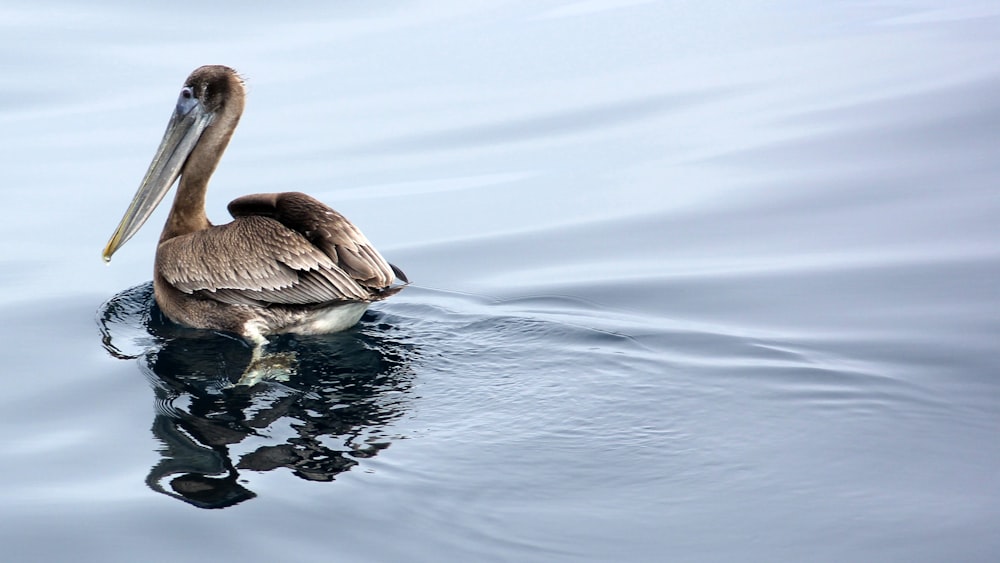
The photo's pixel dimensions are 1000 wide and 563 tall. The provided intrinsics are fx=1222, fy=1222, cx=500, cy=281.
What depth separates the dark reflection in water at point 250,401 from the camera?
196 inches

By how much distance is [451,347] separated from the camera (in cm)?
642

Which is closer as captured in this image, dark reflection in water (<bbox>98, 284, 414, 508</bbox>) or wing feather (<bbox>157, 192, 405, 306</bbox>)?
dark reflection in water (<bbox>98, 284, 414, 508</bbox>)

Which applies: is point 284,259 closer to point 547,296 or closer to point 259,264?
point 259,264

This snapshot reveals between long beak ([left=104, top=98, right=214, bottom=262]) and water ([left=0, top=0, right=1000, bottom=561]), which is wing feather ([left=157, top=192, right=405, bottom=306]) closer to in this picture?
water ([left=0, top=0, right=1000, bottom=561])

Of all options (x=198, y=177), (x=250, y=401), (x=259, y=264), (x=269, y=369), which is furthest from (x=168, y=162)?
(x=250, y=401)

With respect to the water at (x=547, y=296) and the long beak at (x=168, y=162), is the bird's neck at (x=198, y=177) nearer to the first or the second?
the long beak at (x=168, y=162)

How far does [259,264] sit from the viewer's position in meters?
6.59

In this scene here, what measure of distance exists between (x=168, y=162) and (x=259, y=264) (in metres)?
1.32

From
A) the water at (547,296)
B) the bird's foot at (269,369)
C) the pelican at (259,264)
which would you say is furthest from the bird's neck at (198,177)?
the bird's foot at (269,369)

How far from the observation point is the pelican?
6.47m

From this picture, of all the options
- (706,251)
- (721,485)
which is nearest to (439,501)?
(721,485)

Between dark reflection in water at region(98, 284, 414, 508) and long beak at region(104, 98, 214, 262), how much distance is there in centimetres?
53

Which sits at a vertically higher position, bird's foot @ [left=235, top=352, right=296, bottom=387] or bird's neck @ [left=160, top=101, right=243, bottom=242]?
bird's neck @ [left=160, top=101, right=243, bottom=242]

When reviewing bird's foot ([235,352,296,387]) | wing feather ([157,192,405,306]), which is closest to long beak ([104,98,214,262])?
wing feather ([157,192,405,306])
